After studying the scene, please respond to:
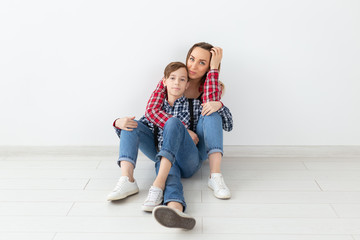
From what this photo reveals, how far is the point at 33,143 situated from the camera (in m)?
2.35

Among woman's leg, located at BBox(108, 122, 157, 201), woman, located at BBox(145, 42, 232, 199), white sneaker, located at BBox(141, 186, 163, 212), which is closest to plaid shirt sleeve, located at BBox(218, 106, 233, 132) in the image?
woman, located at BBox(145, 42, 232, 199)

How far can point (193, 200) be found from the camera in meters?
1.80

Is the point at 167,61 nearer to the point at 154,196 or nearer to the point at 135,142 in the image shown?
the point at 135,142

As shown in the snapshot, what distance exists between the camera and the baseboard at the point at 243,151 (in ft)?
7.64

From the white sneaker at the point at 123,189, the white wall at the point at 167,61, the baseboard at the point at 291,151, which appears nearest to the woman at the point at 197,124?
the white sneaker at the point at 123,189

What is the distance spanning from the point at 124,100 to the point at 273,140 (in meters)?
0.88

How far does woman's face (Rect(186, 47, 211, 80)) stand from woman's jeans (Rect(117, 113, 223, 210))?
23 centimetres

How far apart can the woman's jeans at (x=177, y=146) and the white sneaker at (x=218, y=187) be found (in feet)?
0.35

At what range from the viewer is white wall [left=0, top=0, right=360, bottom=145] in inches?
83.2

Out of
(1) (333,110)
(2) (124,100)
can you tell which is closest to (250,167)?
(1) (333,110)

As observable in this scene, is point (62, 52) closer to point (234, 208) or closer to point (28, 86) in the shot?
point (28, 86)

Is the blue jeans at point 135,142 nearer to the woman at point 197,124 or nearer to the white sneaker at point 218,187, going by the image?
the woman at point 197,124

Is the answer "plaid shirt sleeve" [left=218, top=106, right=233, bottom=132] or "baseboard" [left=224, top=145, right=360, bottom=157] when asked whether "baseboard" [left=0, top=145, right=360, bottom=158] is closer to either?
"baseboard" [left=224, top=145, right=360, bottom=157]

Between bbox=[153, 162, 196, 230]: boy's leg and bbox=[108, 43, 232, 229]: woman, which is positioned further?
bbox=[108, 43, 232, 229]: woman
